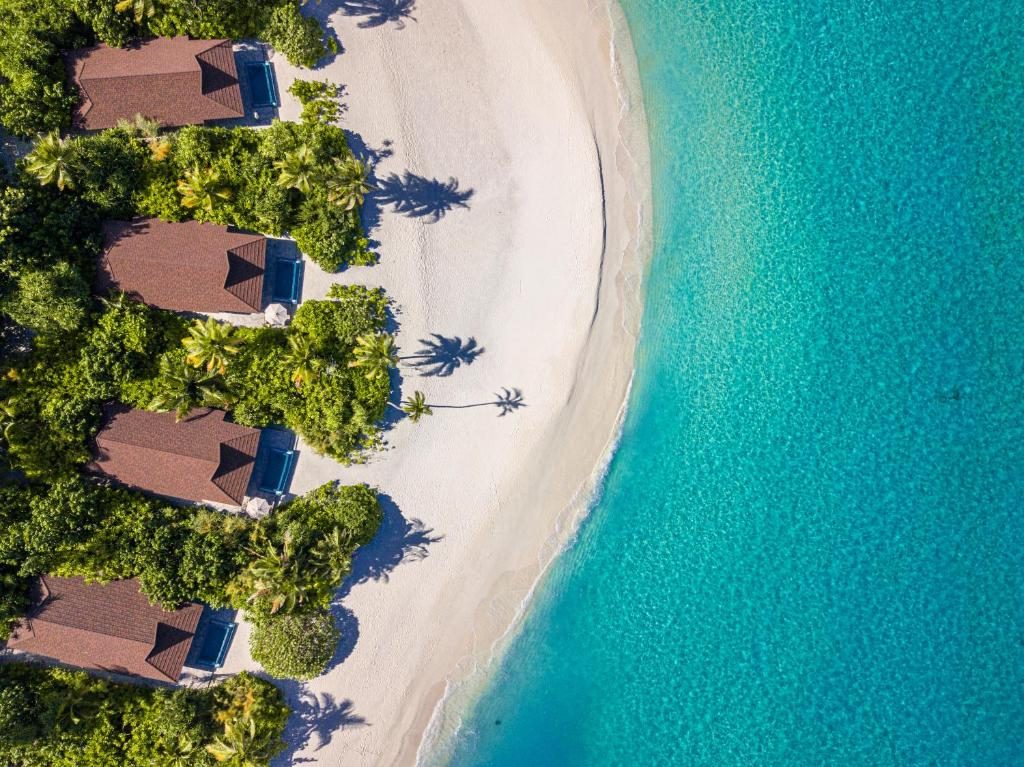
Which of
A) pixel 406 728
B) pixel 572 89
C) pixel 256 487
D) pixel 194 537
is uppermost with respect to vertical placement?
pixel 572 89

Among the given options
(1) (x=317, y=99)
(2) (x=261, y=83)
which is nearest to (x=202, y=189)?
(2) (x=261, y=83)

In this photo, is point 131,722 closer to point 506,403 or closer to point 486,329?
point 506,403

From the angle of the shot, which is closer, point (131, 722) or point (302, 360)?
point (302, 360)

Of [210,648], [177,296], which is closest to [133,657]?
[210,648]

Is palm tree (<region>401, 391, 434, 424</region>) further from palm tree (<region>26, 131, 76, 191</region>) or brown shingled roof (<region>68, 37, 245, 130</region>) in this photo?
palm tree (<region>26, 131, 76, 191</region>)

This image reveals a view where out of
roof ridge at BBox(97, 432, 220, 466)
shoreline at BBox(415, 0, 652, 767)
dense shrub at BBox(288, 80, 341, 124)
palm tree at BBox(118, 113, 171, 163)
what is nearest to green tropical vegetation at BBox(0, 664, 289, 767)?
shoreline at BBox(415, 0, 652, 767)

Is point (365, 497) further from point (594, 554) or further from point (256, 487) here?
point (594, 554)
